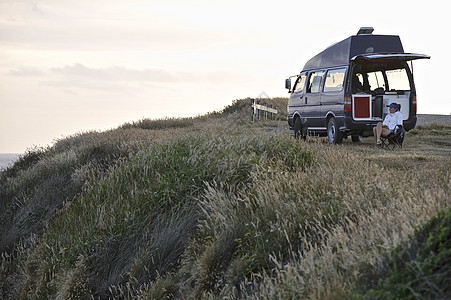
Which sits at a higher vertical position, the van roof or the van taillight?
the van roof

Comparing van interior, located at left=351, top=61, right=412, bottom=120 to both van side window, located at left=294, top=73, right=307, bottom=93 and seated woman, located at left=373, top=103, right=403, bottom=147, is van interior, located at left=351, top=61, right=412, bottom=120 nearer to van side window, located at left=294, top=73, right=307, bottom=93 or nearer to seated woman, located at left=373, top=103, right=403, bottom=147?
seated woman, located at left=373, top=103, right=403, bottom=147

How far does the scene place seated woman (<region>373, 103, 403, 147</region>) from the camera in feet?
45.1

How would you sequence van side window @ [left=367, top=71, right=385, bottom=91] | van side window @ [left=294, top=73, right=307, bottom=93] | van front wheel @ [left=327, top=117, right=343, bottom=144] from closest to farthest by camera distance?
van front wheel @ [left=327, top=117, right=343, bottom=144] → van side window @ [left=367, top=71, right=385, bottom=91] → van side window @ [left=294, top=73, right=307, bottom=93]

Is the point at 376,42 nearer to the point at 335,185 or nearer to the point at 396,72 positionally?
the point at 396,72

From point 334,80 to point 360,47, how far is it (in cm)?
117

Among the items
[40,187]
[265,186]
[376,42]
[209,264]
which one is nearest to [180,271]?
[209,264]

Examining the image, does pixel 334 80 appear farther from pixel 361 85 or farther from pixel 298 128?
pixel 298 128

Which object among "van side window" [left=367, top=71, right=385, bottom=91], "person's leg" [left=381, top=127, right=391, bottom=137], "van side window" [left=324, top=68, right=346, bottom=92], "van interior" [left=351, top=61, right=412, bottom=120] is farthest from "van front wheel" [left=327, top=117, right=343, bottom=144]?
"van side window" [left=367, top=71, right=385, bottom=91]

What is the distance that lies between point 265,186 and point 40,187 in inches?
289

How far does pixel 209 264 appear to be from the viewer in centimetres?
600

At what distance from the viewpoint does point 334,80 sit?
1473 centimetres

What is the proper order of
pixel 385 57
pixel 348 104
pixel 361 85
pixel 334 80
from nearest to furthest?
pixel 385 57 → pixel 348 104 → pixel 361 85 → pixel 334 80

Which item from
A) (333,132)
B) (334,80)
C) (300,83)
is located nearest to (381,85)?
(334,80)

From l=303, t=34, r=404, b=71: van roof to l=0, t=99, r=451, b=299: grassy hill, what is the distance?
4.18 m
